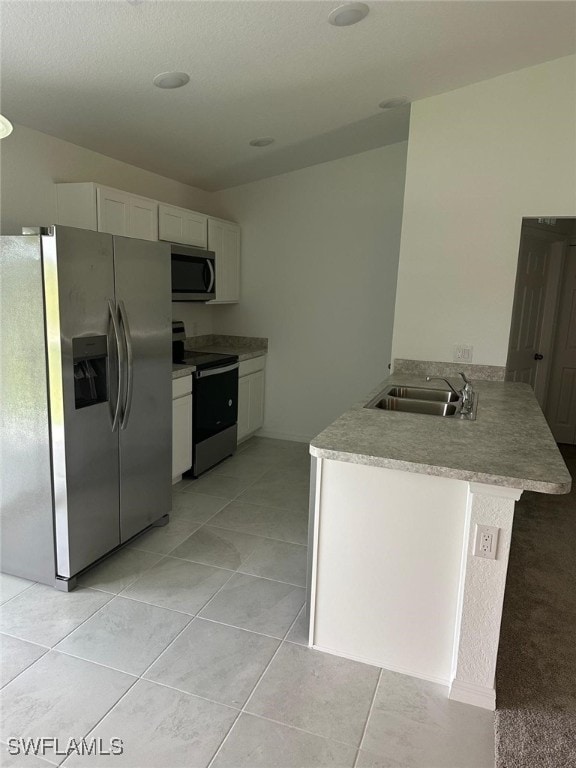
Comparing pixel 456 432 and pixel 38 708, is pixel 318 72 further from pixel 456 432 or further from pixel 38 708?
pixel 38 708

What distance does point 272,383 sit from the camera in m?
5.20

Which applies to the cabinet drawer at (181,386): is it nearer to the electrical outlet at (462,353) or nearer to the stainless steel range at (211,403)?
the stainless steel range at (211,403)

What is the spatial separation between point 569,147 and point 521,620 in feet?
9.03

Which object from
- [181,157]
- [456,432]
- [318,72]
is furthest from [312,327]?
[456,432]

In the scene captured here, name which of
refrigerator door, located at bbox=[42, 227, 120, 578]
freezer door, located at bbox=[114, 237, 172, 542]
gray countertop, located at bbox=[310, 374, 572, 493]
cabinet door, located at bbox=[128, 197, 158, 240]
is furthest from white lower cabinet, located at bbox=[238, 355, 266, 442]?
gray countertop, located at bbox=[310, 374, 572, 493]

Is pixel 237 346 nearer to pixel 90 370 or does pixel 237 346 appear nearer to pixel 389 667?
pixel 90 370

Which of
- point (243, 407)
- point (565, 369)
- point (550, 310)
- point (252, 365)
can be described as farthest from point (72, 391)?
point (565, 369)

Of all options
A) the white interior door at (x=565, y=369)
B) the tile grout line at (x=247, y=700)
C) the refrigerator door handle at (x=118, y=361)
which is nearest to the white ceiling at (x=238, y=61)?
the refrigerator door handle at (x=118, y=361)

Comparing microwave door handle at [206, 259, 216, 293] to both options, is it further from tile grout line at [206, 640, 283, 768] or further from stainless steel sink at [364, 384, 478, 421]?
tile grout line at [206, 640, 283, 768]

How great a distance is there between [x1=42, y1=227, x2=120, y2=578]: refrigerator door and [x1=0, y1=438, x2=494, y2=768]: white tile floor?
0.33 metres

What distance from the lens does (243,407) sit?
4758 millimetres

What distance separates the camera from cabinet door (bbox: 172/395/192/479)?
366cm

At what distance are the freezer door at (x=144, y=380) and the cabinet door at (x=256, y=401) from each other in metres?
1.80

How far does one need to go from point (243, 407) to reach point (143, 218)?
6.28 ft
